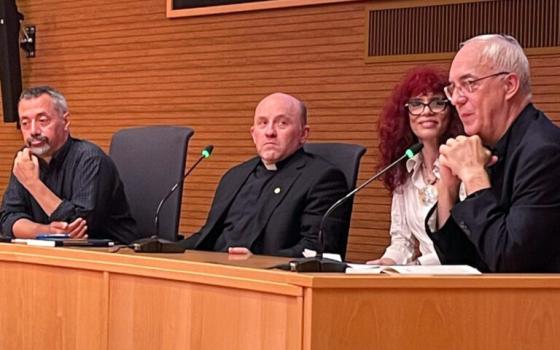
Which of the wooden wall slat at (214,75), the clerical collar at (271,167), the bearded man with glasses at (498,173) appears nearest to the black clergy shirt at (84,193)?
the clerical collar at (271,167)

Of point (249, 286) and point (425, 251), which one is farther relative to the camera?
point (425, 251)

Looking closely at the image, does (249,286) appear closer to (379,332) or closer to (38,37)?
(379,332)

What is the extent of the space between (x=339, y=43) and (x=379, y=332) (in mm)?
3012

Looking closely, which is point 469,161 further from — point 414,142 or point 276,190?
point 276,190

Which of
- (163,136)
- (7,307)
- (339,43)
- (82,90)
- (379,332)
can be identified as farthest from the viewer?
(82,90)

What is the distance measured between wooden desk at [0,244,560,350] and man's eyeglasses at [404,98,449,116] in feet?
3.57

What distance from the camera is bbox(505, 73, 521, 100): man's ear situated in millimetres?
2865

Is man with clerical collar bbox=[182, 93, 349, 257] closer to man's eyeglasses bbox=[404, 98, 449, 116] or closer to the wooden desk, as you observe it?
man's eyeglasses bbox=[404, 98, 449, 116]

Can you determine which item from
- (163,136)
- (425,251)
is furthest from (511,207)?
(163,136)

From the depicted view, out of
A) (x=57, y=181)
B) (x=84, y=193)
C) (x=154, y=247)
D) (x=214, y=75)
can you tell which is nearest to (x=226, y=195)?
(x=84, y=193)

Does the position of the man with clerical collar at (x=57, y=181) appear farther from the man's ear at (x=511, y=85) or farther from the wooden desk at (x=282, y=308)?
the man's ear at (x=511, y=85)

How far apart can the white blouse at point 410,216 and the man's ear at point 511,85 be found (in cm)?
82

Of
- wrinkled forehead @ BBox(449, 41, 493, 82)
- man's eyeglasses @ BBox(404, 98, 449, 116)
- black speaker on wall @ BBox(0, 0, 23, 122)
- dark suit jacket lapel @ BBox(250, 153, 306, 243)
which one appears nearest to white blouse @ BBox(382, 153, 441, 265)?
man's eyeglasses @ BBox(404, 98, 449, 116)

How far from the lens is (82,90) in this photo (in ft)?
20.4
